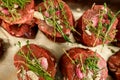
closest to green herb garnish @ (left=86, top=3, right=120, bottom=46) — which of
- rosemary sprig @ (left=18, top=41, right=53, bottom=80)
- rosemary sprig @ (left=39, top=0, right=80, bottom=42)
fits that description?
rosemary sprig @ (left=39, top=0, right=80, bottom=42)

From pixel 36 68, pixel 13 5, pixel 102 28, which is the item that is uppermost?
pixel 13 5

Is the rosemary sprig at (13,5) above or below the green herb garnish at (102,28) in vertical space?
above

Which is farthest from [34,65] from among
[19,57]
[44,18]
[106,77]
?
[106,77]

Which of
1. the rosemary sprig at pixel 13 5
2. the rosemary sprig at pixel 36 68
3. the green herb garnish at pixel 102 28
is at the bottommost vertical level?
the rosemary sprig at pixel 36 68

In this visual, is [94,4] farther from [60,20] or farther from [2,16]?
[2,16]

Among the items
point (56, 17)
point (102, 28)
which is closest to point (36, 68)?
point (56, 17)

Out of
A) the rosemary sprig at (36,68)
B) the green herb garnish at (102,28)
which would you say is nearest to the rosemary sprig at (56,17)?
the green herb garnish at (102,28)

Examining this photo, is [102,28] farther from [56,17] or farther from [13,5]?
[13,5]

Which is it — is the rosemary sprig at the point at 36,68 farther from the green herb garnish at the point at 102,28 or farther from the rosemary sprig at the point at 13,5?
the green herb garnish at the point at 102,28

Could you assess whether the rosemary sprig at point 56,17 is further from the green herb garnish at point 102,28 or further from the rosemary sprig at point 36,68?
the rosemary sprig at point 36,68

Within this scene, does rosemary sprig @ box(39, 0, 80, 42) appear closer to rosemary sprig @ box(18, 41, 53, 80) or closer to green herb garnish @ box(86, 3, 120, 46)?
green herb garnish @ box(86, 3, 120, 46)

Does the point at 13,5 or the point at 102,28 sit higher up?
the point at 13,5
